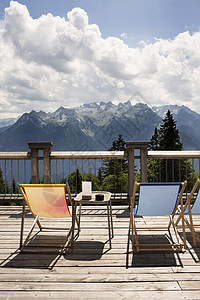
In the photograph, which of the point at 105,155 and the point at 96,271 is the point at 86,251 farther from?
the point at 105,155

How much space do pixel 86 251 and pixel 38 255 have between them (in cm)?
51

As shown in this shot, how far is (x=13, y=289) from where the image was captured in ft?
6.20

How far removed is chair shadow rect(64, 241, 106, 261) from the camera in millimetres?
2527

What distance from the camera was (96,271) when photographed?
2199 mm

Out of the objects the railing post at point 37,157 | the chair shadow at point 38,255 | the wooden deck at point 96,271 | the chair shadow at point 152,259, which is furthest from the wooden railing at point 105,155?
the chair shadow at point 152,259

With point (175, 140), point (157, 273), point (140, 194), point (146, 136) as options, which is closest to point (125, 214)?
point (140, 194)

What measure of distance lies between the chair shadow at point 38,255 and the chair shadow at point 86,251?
141mm

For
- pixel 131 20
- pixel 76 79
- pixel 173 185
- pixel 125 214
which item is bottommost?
pixel 125 214

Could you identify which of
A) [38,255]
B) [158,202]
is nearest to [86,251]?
[38,255]

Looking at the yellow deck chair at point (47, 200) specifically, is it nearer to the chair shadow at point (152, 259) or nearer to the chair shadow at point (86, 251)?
the chair shadow at point (86, 251)

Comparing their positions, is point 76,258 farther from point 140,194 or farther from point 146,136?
point 146,136

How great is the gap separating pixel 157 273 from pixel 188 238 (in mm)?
1137

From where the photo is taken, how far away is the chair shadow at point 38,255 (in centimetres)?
235

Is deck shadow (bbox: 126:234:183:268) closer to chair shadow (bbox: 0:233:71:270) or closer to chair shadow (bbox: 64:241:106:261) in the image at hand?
chair shadow (bbox: 64:241:106:261)
